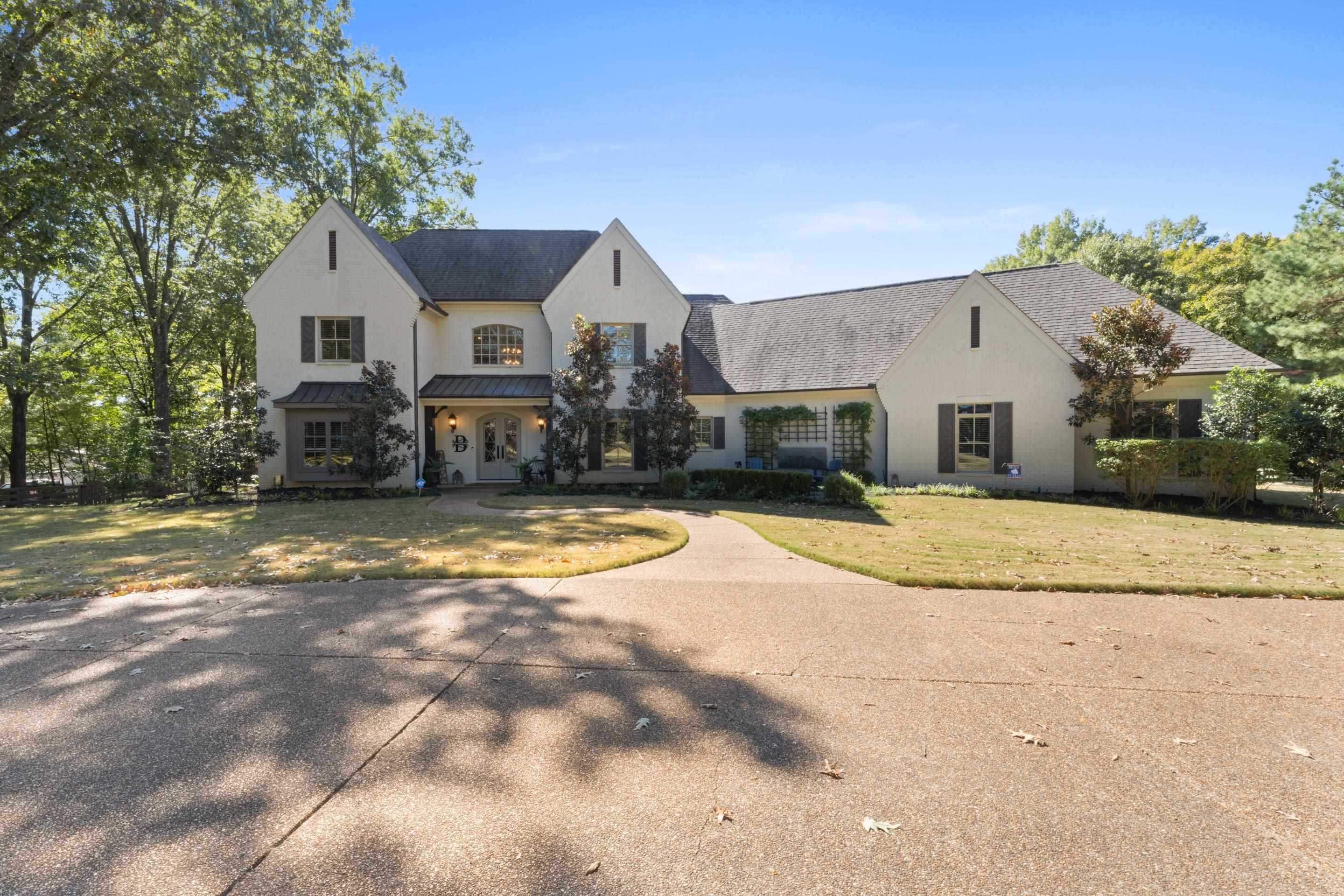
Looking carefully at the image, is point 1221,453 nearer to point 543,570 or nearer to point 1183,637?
point 1183,637

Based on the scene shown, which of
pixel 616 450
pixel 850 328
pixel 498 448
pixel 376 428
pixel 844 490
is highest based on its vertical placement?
pixel 850 328

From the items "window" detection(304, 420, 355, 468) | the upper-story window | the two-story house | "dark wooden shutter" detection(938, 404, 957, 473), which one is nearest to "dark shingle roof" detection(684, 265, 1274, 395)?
the two-story house

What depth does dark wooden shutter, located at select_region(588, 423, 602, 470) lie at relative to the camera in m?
18.6

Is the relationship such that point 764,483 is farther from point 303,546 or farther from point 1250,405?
point 1250,405

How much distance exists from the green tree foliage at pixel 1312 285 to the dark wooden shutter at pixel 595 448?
22.6 m

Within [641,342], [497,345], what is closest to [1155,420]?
[641,342]

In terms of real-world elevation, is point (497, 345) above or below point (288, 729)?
above

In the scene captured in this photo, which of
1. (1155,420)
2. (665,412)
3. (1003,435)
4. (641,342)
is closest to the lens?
(1155,420)

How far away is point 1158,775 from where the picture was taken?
3.15 metres

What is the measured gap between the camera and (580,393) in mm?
17047

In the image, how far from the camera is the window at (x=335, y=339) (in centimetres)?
1808

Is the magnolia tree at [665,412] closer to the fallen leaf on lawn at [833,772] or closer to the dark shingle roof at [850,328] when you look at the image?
the dark shingle roof at [850,328]

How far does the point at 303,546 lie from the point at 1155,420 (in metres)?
19.9

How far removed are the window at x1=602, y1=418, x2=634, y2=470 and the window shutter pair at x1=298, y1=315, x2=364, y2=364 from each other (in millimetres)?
7789
